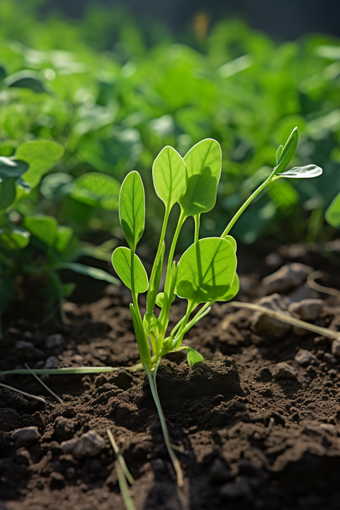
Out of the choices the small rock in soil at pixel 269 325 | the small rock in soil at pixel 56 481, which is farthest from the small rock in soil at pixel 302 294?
the small rock in soil at pixel 56 481

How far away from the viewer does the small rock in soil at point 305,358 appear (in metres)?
0.98

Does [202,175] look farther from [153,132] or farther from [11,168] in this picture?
[153,132]

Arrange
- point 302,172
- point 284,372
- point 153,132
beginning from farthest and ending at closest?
point 153,132
point 284,372
point 302,172

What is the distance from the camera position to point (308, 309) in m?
1.12

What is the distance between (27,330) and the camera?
115 centimetres

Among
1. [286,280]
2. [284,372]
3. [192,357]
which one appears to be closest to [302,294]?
[286,280]

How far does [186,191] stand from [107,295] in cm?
64

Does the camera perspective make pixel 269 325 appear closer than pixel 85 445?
No

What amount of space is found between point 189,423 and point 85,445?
17cm

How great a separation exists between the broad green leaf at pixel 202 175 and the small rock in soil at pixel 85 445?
0.40 m

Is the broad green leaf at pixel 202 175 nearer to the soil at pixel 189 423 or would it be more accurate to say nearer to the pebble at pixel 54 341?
the soil at pixel 189 423

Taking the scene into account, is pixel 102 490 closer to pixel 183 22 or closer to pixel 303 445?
pixel 303 445

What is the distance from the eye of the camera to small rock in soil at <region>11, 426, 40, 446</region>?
77cm

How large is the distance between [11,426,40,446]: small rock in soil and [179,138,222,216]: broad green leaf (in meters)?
0.45
